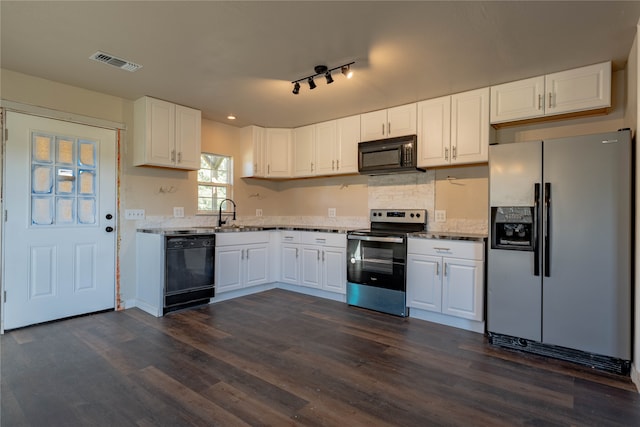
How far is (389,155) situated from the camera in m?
3.80

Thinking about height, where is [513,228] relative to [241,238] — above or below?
above

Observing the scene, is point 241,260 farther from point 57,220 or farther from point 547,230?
point 547,230

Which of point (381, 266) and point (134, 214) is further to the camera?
point (134, 214)

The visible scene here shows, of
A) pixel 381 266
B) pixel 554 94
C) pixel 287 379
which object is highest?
pixel 554 94

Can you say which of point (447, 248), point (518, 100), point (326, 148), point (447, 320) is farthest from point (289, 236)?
point (518, 100)

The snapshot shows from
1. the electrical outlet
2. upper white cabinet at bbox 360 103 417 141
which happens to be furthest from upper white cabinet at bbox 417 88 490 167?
the electrical outlet

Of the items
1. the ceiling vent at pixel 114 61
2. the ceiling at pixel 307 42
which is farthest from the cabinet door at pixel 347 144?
the ceiling vent at pixel 114 61

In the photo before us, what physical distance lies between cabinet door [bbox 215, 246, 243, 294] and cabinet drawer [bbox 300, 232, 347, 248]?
0.83 metres

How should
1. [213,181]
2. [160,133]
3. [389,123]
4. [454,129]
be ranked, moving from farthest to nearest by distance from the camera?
[213,181], [389,123], [160,133], [454,129]

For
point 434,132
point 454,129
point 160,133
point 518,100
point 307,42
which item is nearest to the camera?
point 307,42

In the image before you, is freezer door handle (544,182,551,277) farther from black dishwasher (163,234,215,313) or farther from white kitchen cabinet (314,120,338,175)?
black dishwasher (163,234,215,313)

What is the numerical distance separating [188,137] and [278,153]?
1.28 metres

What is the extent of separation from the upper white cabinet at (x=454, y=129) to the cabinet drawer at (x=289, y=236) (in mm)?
1771

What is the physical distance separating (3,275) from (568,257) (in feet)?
15.2
